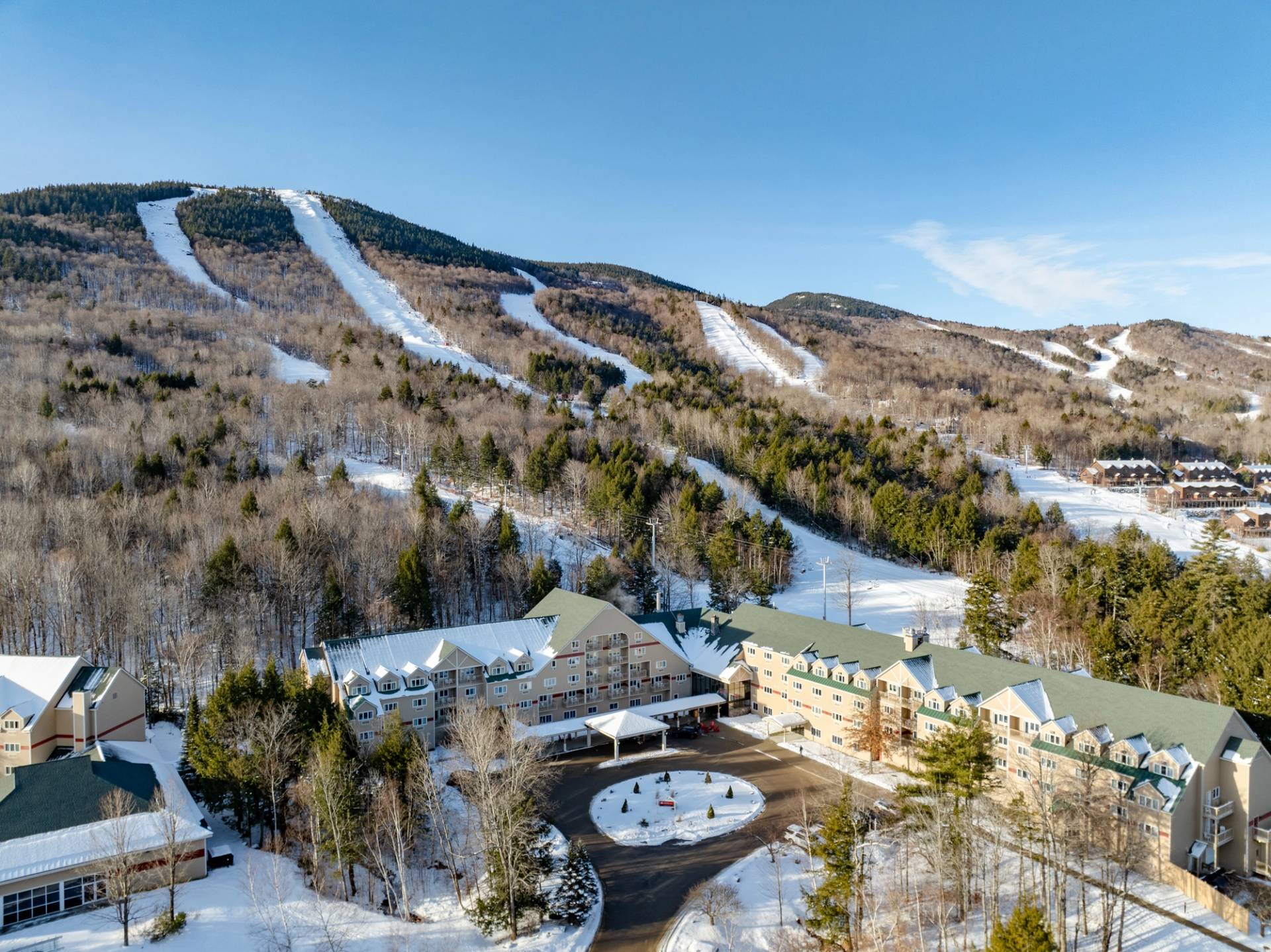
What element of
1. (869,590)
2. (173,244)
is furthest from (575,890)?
(173,244)

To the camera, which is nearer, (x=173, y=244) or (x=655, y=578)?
(x=655, y=578)

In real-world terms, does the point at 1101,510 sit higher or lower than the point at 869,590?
higher

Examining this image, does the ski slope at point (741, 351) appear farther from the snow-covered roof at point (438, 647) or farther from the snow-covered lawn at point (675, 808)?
the snow-covered lawn at point (675, 808)

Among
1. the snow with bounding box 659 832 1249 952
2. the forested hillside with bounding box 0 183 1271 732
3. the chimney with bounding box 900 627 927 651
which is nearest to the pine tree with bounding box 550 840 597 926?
the snow with bounding box 659 832 1249 952

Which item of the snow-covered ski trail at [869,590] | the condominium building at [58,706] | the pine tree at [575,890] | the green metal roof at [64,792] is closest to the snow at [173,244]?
the snow-covered ski trail at [869,590]

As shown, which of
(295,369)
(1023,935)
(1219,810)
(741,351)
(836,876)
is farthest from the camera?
(741,351)

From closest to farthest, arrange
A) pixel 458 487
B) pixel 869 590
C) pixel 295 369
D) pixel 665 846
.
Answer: pixel 665 846 < pixel 869 590 < pixel 458 487 < pixel 295 369

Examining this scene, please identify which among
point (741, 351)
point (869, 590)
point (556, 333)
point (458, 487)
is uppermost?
point (556, 333)

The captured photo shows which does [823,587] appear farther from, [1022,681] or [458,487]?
[458,487]
